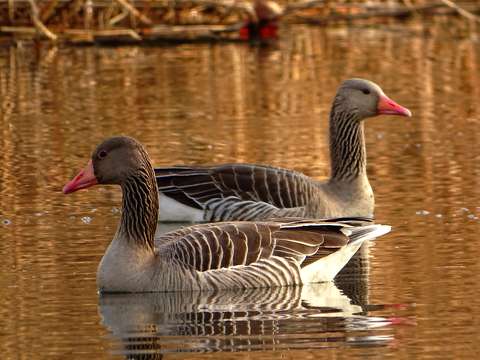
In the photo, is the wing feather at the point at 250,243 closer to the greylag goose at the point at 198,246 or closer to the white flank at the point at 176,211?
the greylag goose at the point at 198,246

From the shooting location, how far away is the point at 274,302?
1122 centimetres

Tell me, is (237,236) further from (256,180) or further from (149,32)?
(149,32)

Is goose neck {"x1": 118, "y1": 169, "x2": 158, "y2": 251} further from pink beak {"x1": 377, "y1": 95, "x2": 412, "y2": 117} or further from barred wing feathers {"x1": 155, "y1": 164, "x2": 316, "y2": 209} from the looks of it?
pink beak {"x1": 377, "y1": 95, "x2": 412, "y2": 117}

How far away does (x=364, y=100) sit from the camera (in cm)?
1574

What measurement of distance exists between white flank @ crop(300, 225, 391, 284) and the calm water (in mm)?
124

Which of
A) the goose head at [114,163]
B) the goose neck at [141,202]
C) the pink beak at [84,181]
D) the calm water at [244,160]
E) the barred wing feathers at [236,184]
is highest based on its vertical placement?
the goose head at [114,163]

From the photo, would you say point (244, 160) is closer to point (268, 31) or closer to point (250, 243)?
point (250, 243)

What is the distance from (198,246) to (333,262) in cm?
127

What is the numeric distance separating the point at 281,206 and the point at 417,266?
8.73ft

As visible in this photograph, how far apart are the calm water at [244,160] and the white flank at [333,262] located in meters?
0.12

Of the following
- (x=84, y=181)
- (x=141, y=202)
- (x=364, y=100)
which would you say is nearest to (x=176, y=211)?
(x=364, y=100)

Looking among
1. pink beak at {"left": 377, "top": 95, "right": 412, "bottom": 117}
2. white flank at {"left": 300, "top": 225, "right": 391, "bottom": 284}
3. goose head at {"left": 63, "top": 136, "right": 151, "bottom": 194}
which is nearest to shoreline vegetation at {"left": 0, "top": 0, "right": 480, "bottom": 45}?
pink beak at {"left": 377, "top": 95, "right": 412, "bottom": 117}

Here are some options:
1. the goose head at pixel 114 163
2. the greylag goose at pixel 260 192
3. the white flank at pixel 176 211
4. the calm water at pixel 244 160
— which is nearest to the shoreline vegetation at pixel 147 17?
the calm water at pixel 244 160

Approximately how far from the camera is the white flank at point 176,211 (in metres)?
14.9
